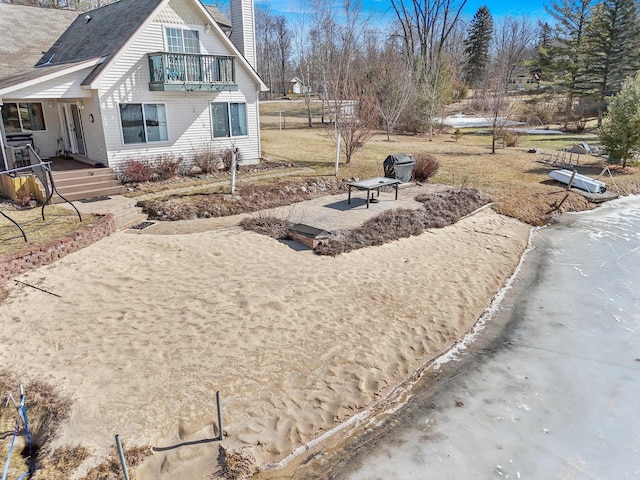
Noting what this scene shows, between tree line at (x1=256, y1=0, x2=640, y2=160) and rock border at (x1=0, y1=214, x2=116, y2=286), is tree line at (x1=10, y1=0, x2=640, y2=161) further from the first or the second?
rock border at (x1=0, y1=214, x2=116, y2=286)

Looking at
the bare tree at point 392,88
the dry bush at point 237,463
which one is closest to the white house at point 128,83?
the dry bush at point 237,463

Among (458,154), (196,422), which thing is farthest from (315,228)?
(458,154)

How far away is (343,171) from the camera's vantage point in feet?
62.4

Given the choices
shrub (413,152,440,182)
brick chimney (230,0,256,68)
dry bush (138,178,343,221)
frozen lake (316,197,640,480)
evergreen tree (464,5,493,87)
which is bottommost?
frozen lake (316,197,640,480)

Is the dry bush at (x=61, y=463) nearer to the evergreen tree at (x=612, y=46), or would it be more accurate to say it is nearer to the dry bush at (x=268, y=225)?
the dry bush at (x=268, y=225)

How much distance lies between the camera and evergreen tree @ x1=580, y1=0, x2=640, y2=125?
121ft

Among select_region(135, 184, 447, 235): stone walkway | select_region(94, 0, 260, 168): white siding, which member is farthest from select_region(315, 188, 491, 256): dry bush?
select_region(94, 0, 260, 168): white siding

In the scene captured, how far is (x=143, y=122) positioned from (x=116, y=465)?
1357 centimetres

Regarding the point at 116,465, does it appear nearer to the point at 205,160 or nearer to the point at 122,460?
the point at 122,460

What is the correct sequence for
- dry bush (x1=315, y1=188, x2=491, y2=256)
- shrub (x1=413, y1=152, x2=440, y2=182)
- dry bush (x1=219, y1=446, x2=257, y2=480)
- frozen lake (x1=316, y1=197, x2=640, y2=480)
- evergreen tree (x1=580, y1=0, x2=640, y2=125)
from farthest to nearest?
evergreen tree (x1=580, y1=0, x2=640, y2=125) < shrub (x1=413, y1=152, x2=440, y2=182) < dry bush (x1=315, y1=188, x2=491, y2=256) < frozen lake (x1=316, y1=197, x2=640, y2=480) < dry bush (x1=219, y1=446, x2=257, y2=480)

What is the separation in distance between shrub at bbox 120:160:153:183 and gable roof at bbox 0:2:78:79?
5.80 m

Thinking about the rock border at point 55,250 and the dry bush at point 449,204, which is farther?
the dry bush at point 449,204

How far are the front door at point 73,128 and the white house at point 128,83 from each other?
4cm

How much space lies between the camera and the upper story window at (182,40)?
16266 millimetres
